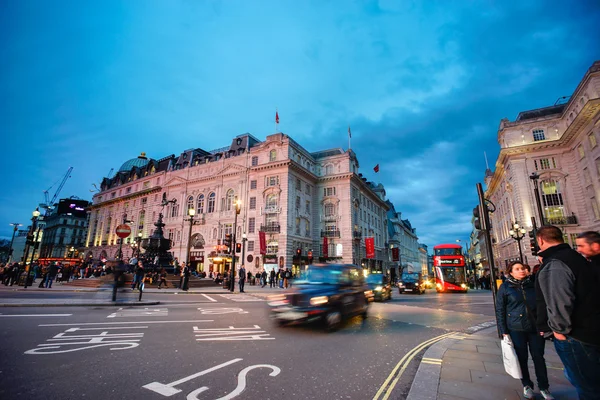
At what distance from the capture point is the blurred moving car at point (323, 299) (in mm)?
7891

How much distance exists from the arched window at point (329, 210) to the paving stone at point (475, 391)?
1647 inches

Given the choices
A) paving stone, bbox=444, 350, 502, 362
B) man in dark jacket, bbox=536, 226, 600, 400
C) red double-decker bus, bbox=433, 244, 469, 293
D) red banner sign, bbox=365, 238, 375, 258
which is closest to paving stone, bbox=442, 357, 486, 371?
paving stone, bbox=444, 350, 502, 362

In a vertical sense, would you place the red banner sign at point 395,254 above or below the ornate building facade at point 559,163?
below

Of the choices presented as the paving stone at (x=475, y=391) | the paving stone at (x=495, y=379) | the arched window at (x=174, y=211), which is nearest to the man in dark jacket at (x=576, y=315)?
the paving stone at (x=475, y=391)

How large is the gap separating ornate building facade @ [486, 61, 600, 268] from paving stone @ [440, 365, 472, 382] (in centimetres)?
3259

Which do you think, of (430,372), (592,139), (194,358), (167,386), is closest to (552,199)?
(592,139)

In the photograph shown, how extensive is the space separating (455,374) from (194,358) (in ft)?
14.5

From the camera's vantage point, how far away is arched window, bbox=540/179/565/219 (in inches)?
1419

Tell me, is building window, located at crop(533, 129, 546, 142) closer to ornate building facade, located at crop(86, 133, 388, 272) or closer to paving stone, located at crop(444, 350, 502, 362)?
ornate building facade, located at crop(86, 133, 388, 272)

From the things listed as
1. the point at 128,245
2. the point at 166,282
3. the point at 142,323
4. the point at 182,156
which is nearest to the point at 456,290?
the point at 166,282

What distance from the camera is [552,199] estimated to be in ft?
121

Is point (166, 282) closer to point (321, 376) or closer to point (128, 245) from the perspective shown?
point (321, 376)

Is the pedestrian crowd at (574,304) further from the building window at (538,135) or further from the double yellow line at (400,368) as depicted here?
the building window at (538,135)

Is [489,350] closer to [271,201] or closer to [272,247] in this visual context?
[272,247]
